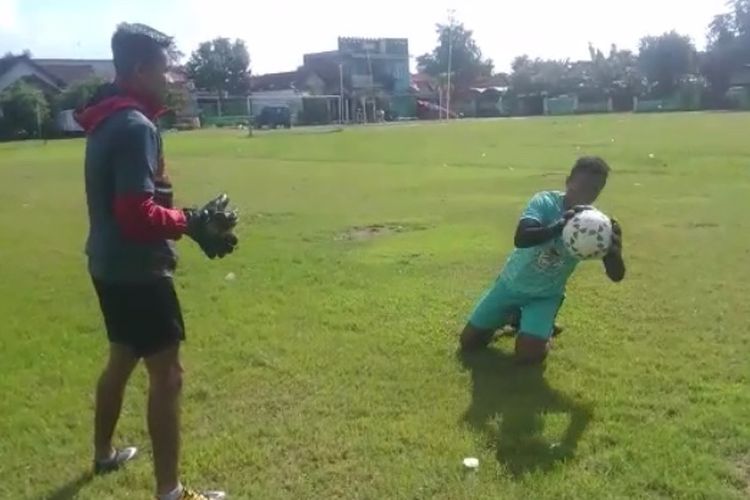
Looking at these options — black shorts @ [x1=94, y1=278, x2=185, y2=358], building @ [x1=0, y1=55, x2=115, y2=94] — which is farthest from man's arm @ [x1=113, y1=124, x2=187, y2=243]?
building @ [x1=0, y1=55, x2=115, y2=94]

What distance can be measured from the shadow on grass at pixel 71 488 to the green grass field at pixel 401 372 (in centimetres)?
1

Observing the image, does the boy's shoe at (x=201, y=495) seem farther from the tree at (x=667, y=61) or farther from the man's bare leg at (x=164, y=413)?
the tree at (x=667, y=61)

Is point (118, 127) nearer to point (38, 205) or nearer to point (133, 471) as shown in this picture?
point (133, 471)

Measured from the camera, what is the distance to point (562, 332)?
681 centimetres

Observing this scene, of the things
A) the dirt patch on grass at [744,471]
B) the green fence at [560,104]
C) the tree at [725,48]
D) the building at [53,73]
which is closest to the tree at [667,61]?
the tree at [725,48]

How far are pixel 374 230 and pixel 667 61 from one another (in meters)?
77.8

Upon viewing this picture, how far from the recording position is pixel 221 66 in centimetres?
8256

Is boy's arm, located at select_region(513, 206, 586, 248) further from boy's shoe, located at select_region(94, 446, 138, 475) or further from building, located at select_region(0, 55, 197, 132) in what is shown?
building, located at select_region(0, 55, 197, 132)

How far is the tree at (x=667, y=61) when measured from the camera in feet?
275

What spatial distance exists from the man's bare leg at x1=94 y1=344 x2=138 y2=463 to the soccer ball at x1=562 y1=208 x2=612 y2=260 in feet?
8.34

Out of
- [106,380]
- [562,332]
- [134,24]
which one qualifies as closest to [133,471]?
[106,380]

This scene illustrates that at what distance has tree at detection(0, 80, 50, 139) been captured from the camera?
56.0 m

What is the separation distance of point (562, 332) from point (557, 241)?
1.12 metres

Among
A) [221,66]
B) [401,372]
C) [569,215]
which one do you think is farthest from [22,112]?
[569,215]
